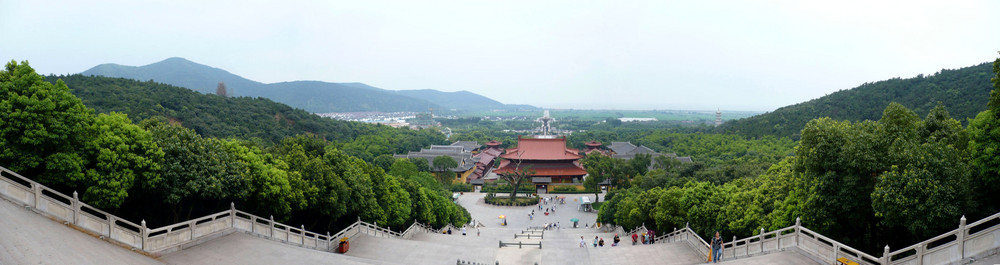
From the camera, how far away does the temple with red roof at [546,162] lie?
2146 inches

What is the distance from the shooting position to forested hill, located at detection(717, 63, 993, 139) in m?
56.6

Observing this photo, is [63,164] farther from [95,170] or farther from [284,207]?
[284,207]

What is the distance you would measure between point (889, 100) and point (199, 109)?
80.4m

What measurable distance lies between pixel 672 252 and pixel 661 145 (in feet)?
235

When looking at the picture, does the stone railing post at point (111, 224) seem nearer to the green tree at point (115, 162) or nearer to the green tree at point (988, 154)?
the green tree at point (115, 162)

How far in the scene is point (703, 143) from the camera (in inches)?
2933

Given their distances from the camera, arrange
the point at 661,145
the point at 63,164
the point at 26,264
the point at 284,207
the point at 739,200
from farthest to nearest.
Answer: the point at 661,145, the point at 739,200, the point at 284,207, the point at 63,164, the point at 26,264

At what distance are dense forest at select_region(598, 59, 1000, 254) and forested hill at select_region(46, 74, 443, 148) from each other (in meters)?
51.4

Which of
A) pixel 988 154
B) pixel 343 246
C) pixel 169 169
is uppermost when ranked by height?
pixel 988 154

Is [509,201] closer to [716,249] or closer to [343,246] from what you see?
[343,246]

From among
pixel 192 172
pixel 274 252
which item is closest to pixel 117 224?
pixel 192 172

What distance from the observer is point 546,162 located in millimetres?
56531

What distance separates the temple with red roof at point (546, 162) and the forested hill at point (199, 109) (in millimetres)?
25099

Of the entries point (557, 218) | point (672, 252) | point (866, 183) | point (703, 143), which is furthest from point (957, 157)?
point (703, 143)
